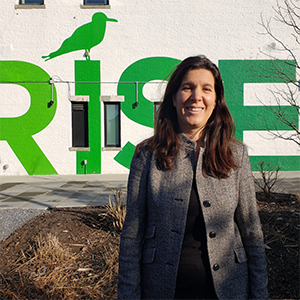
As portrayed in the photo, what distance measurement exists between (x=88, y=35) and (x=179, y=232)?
10203 millimetres

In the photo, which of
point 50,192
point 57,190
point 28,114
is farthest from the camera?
point 28,114

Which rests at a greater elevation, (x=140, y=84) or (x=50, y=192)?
(x=140, y=84)

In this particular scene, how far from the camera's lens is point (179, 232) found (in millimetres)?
1473

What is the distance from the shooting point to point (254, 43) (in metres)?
10.4

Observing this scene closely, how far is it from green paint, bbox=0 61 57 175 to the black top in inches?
387

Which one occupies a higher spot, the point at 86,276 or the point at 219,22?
the point at 219,22

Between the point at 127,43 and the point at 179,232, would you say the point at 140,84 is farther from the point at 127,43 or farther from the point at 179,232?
the point at 179,232

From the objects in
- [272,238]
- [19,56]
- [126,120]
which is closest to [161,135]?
[272,238]

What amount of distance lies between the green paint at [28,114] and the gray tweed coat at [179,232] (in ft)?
31.8

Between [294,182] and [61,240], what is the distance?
682cm

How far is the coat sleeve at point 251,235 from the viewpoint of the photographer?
1.50 metres

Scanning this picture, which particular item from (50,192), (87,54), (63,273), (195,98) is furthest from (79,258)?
(87,54)

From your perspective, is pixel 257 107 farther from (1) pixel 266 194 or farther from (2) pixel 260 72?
(1) pixel 266 194

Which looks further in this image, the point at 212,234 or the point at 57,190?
the point at 57,190
